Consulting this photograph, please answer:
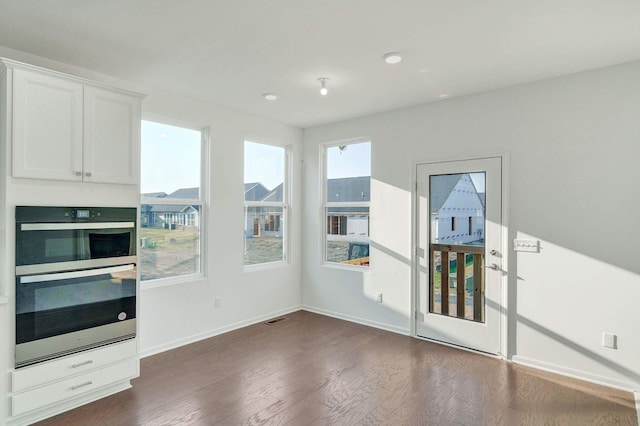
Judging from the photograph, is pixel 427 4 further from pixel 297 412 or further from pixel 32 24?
pixel 297 412

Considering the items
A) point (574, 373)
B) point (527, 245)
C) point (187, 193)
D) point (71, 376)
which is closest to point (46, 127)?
point (187, 193)

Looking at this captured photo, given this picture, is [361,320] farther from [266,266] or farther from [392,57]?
[392,57]

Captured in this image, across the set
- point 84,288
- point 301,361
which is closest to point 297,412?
point 301,361

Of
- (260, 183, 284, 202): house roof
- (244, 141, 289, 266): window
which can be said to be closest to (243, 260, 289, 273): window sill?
(244, 141, 289, 266): window

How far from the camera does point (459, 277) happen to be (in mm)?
4027

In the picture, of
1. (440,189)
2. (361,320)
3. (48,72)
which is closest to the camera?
(48,72)

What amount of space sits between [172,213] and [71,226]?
53.5 inches

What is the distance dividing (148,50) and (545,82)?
3540 millimetres

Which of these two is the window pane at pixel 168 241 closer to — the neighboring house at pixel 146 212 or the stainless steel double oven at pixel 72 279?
the neighboring house at pixel 146 212

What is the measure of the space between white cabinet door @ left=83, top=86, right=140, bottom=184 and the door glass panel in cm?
307

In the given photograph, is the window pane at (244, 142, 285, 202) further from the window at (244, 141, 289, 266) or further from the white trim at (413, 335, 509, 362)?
the white trim at (413, 335, 509, 362)

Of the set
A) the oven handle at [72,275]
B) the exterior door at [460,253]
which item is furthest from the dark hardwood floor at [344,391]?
the oven handle at [72,275]

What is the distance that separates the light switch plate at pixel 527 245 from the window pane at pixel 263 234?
305 centimetres

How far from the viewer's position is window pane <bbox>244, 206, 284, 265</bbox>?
488 cm
